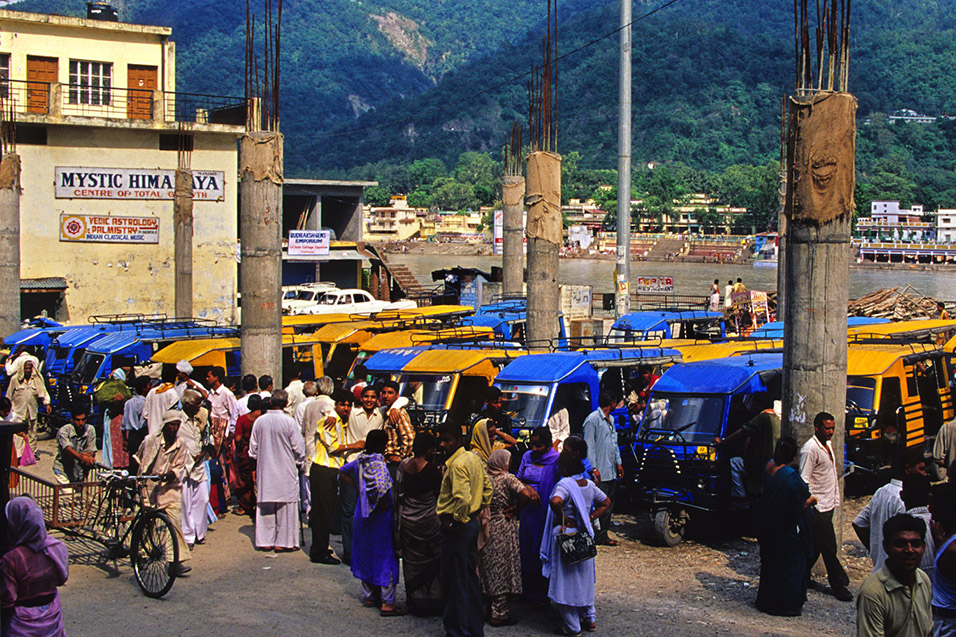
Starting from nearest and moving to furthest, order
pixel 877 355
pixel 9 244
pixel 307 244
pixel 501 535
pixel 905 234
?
pixel 501 535, pixel 877 355, pixel 9 244, pixel 307 244, pixel 905 234

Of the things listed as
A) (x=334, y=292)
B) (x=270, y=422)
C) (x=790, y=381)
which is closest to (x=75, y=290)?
(x=334, y=292)

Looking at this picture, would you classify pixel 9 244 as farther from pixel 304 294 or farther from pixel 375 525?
pixel 375 525

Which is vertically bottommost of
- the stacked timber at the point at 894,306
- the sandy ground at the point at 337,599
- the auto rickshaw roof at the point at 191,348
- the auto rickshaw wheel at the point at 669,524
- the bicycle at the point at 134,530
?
the sandy ground at the point at 337,599

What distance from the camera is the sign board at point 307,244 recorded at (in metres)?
37.7

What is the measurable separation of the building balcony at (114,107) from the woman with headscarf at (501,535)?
22904mm

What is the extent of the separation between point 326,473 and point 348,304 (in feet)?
69.5

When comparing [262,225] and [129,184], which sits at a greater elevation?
[129,184]

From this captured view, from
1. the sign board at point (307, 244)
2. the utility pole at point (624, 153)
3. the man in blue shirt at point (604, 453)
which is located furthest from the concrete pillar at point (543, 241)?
the sign board at point (307, 244)

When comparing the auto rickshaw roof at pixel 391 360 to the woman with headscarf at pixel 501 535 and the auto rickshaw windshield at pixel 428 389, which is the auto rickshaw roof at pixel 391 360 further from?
the woman with headscarf at pixel 501 535

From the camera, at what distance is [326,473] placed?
10.2m

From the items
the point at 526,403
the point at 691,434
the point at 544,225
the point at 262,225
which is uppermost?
the point at 544,225

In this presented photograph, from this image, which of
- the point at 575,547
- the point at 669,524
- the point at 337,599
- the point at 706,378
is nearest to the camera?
the point at 575,547

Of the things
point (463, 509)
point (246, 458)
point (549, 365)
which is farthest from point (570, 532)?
point (549, 365)

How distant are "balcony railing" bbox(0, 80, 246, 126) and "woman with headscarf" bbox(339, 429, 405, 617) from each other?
2278cm
